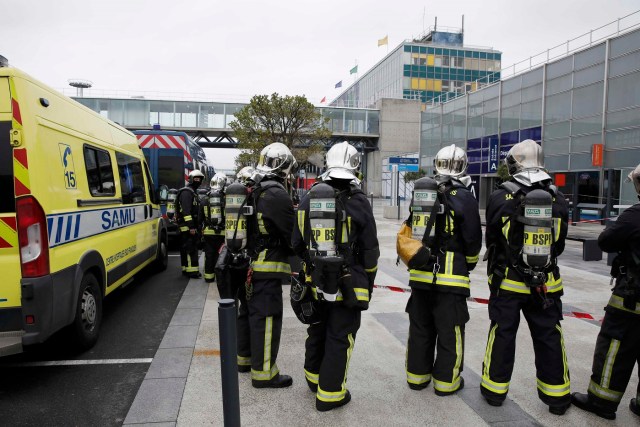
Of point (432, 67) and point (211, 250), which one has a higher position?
point (432, 67)

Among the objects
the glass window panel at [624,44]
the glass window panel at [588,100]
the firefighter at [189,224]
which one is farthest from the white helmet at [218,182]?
the glass window panel at [588,100]

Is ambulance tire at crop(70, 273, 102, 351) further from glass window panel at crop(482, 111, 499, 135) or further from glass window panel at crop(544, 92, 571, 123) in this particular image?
glass window panel at crop(482, 111, 499, 135)

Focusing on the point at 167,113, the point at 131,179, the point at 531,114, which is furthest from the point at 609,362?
the point at 167,113

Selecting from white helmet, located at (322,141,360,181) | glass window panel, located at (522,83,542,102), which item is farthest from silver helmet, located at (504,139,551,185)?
glass window panel, located at (522,83,542,102)

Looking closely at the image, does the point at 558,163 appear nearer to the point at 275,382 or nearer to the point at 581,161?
the point at 581,161

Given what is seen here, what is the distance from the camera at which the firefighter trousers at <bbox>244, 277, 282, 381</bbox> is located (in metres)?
3.62

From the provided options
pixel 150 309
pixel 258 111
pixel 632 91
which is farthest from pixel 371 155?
pixel 150 309

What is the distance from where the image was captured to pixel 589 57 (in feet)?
66.8

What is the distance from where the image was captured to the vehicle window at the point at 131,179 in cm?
602

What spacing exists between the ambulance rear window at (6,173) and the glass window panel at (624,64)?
69.9 ft

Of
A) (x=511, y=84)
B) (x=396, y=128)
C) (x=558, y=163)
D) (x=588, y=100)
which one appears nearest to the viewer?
(x=588, y=100)

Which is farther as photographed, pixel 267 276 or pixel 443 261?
pixel 267 276

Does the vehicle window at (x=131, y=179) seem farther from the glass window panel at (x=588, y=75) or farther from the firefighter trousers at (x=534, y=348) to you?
the glass window panel at (x=588, y=75)

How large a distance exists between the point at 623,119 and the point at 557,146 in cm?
389
